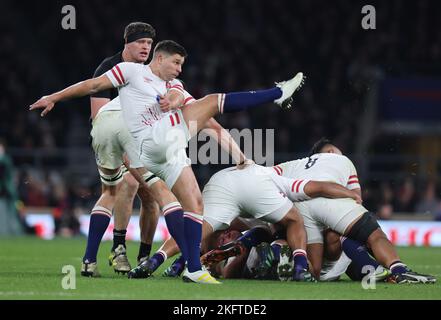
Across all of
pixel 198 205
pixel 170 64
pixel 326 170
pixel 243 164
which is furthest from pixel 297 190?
pixel 170 64

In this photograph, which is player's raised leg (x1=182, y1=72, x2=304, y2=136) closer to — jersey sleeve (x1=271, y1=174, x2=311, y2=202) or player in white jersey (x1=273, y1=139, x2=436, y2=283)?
jersey sleeve (x1=271, y1=174, x2=311, y2=202)

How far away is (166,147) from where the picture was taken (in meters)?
7.39

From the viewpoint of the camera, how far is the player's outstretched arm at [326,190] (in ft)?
26.2

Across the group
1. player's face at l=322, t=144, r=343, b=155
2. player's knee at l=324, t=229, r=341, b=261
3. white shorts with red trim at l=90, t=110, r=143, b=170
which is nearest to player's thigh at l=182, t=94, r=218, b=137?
white shorts with red trim at l=90, t=110, r=143, b=170

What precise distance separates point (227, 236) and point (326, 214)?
3.18 feet

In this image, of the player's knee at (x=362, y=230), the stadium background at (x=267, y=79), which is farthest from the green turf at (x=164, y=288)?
the stadium background at (x=267, y=79)

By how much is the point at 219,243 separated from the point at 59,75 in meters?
13.3

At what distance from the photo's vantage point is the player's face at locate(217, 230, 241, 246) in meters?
8.44

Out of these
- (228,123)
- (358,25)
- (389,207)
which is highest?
(358,25)

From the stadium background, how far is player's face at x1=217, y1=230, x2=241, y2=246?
8.12 metres

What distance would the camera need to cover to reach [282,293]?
263 inches
